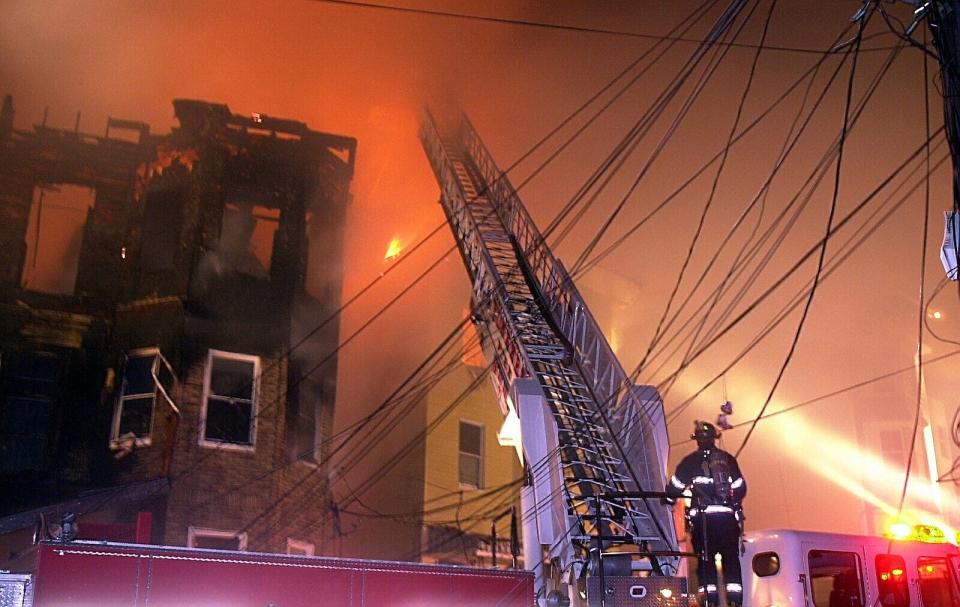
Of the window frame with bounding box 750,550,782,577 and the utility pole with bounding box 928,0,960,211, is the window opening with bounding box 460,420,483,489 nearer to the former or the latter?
the window frame with bounding box 750,550,782,577

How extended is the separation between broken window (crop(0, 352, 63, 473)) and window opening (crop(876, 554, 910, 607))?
1218cm

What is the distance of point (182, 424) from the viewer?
14328mm

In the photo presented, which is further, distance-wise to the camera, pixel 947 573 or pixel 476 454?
pixel 476 454

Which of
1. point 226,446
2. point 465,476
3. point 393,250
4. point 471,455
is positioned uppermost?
point 393,250

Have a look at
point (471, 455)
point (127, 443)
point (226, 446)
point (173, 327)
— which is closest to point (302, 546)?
point (226, 446)

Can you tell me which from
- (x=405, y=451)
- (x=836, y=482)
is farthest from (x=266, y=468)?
(x=836, y=482)

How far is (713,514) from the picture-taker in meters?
8.65

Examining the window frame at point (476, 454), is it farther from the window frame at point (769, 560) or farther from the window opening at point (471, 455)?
the window frame at point (769, 560)

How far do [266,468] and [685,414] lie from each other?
14366 mm

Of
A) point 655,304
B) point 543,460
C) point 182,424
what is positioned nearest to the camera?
point 543,460

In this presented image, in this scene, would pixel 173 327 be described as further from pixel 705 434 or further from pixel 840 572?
pixel 840 572

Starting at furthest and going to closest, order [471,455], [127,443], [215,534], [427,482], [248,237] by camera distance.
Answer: [471,455] → [427,482] → [248,237] → [127,443] → [215,534]

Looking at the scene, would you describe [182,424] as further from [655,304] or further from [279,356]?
[655,304]

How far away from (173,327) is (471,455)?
7.13 m
